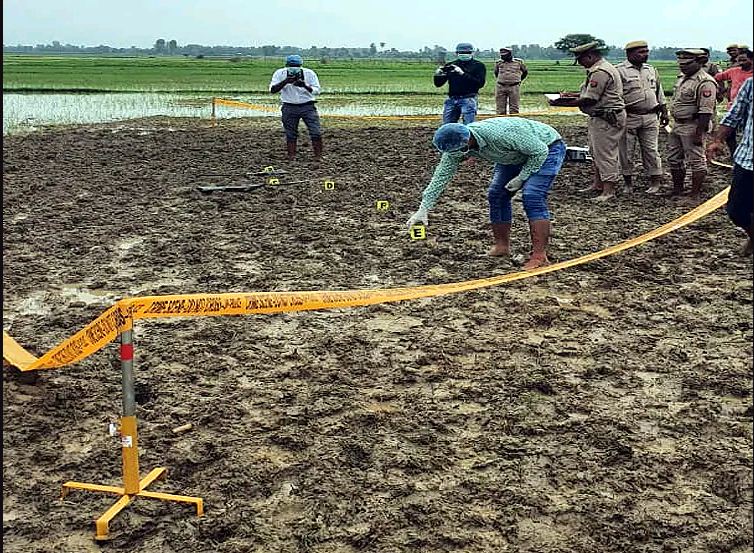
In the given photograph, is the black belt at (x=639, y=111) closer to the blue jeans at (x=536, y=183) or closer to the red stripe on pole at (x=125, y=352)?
the blue jeans at (x=536, y=183)

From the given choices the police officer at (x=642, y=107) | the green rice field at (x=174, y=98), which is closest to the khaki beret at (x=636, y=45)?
the police officer at (x=642, y=107)

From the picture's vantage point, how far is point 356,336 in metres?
5.43

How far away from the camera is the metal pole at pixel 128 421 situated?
3.38m

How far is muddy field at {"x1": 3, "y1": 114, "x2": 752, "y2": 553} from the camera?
3.34 m

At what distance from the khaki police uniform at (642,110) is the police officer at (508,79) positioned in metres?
5.19

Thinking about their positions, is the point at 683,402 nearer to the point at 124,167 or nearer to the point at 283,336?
the point at 283,336

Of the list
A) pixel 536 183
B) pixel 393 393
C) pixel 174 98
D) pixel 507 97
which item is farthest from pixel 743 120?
pixel 174 98

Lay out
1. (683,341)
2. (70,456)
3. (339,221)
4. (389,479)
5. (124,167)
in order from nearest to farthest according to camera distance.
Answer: (389,479)
(70,456)
(683,341)
(339,221)
(124,167)

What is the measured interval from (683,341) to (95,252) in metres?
5.11

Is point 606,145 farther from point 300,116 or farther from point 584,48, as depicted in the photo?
point 300,116

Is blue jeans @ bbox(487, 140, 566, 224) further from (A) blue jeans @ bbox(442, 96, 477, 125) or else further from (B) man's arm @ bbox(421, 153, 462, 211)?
(A) blue jeans @ bbox(442, 96, 477, 125)

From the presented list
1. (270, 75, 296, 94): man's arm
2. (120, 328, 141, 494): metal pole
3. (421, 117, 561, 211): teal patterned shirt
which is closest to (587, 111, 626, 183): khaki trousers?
(421, 117, 561, 211): teal patterned shirt

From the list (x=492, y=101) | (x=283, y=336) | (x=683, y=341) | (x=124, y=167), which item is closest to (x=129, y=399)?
(x=283, y=336)

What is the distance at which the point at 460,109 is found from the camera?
11570 millimetres
